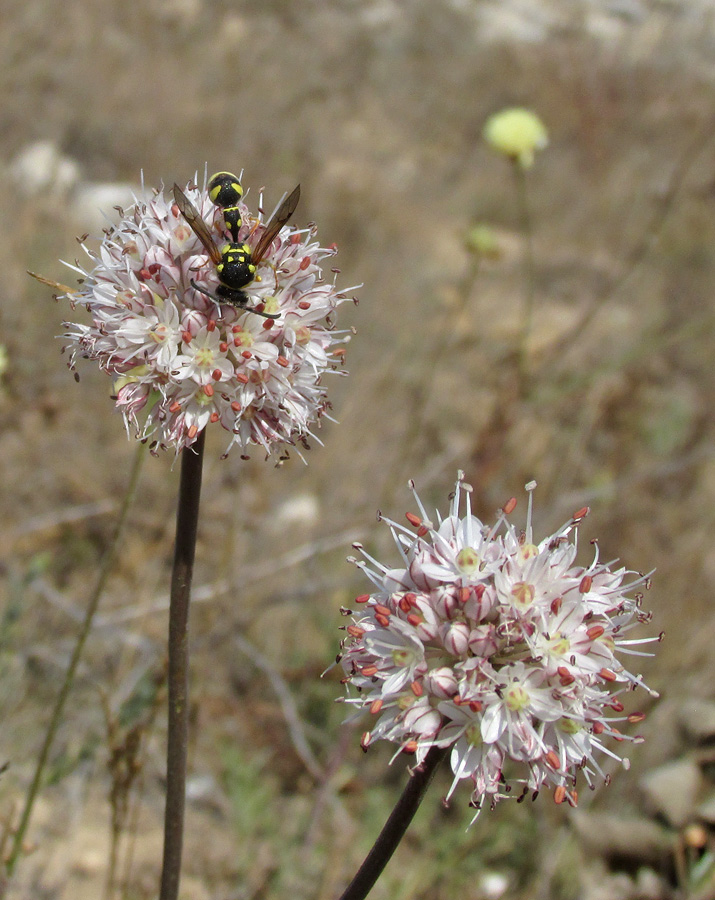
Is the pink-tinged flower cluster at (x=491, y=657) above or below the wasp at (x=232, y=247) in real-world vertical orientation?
below

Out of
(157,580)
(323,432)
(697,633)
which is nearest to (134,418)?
(157,580)

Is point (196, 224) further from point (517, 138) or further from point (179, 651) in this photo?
point (517, 138)

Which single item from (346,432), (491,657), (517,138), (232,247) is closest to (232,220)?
(232,247)

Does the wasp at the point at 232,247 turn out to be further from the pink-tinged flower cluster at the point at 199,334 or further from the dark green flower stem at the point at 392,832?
the dark green flower stem at the point at 392,832

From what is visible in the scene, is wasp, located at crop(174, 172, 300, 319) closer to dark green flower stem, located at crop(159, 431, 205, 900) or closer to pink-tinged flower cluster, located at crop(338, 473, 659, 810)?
dark green flower stem, located at crop(159, 431, 205, 900)

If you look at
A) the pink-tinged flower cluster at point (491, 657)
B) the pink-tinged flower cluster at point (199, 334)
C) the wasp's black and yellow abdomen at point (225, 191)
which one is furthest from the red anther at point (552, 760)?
the wasp's black and yellow abdomen at point (225, 191)

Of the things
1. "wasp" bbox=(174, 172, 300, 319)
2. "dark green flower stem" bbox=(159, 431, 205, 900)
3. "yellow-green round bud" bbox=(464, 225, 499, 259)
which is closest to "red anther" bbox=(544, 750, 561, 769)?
"dark green flower stem" bbox=(159, 431, 205, 900)
